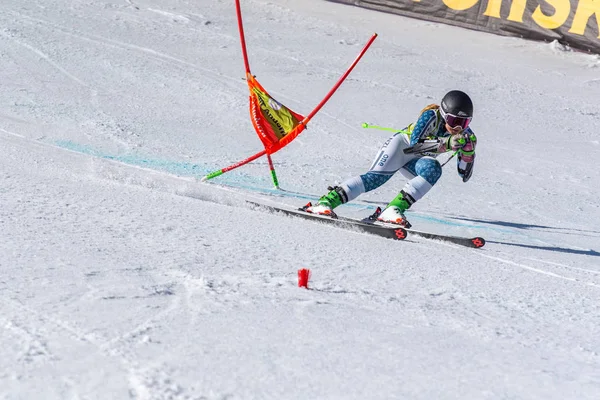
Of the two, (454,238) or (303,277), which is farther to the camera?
(454,238)

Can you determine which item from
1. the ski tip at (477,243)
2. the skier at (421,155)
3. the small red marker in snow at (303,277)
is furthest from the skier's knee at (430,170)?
the small red marker in snow at (303,277)

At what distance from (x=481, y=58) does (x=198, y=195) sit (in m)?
7.91

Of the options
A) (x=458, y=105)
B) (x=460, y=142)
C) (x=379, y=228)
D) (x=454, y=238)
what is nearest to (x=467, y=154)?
(x=460, y=142)

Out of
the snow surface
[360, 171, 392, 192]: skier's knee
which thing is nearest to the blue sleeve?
[360, 171, 392, 192]: skier's knee

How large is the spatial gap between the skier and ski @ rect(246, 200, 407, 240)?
0.07 m

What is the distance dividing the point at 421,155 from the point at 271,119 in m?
1.22

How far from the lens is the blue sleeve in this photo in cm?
618

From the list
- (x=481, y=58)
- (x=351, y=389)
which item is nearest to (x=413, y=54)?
(x=481, y=58)

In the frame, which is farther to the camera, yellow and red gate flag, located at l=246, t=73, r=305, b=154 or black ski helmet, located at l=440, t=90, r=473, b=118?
yellow and red gate flag, located at l=246, t=73, r=305, b=154

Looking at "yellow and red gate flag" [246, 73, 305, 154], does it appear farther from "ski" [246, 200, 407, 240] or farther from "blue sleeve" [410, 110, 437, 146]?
"blue sleeve" [410, 110, 437, 146]

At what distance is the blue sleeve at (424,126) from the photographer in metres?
6.18

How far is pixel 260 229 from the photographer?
17.9 feet

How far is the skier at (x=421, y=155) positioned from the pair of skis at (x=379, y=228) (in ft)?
0.23

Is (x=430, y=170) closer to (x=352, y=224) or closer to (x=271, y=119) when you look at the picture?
(x=352, y=224)
